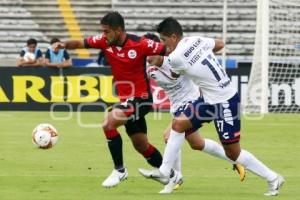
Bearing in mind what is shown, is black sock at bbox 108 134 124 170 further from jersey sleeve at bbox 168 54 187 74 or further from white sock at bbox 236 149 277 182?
white sock at bbox 236 149 277 182

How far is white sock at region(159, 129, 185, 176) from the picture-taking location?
969cm

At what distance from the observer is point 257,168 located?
955 centimetres

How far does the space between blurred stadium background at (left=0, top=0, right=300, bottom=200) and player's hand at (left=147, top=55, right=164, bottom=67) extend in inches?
55.4

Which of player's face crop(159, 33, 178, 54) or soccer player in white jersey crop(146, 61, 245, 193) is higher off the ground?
player's face crop(159, 33, 178, 54)

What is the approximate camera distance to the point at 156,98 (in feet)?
75.4

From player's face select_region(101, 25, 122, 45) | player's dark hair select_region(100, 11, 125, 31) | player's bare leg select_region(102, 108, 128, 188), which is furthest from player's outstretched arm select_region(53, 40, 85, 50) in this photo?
player's bare leg select_region(102, 108, 128, 188)

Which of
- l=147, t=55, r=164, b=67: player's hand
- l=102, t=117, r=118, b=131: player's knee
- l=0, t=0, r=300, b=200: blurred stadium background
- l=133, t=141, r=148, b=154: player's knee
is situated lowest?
l=0, t=0, r=300, b=200: blurred stadium background

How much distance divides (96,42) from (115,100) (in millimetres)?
12841

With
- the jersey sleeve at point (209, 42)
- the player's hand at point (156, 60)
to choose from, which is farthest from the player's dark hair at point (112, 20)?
the jersey sleeve at point (209, 42)

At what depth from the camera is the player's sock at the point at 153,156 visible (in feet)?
35.1

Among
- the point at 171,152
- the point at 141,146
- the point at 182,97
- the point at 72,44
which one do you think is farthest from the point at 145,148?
the point at 72,44

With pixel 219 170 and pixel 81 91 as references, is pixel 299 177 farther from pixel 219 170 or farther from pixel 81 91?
pixel 81 91

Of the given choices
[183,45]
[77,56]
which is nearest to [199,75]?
[183,45]

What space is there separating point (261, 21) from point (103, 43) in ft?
41.7
